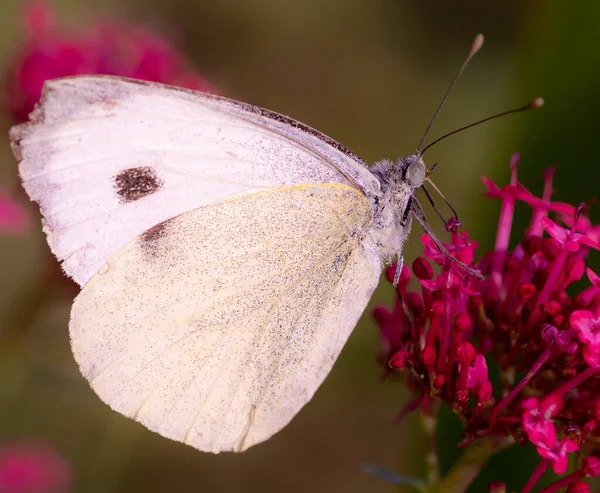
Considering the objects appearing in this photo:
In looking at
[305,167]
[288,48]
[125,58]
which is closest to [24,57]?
[125,58]

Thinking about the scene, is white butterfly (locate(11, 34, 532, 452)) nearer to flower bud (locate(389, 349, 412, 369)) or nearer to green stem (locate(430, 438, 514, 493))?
flower bud (locate(389, 349, 412, 369))

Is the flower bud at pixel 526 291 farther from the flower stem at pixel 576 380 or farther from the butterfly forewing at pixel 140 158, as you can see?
the butterfly forewing at pixel 140 158

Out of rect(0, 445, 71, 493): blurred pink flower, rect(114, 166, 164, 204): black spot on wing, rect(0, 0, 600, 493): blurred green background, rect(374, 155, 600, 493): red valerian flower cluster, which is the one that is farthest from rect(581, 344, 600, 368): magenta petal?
rect(0, 445, 71, 493): blurred pink flower

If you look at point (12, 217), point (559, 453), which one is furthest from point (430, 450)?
point (12, 217)

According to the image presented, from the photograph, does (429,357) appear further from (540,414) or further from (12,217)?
(12,217)

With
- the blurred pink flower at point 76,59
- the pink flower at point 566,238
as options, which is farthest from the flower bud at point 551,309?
the blurred pink flower at point 76,59

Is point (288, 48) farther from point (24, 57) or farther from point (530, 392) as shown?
point (530, 392)

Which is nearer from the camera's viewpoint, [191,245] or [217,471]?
[191,245]
